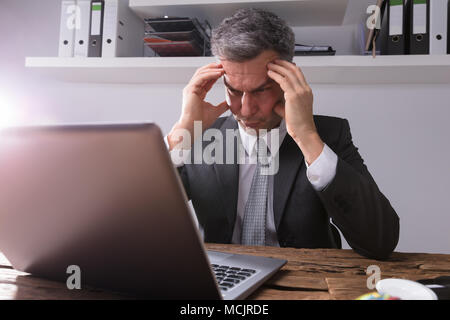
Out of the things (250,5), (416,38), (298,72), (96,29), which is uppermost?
(250,5)

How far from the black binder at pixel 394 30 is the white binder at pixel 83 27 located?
1.52m

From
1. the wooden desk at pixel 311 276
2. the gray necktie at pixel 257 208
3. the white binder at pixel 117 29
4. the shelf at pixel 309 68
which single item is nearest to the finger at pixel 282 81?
the gray necktie at pixel 257 208

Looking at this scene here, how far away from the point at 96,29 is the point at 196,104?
3.07ft

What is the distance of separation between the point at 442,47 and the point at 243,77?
41.6 inches

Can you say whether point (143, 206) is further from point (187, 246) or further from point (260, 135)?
point (260, 135)

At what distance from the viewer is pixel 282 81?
110 centimetres

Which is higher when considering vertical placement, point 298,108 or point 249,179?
point 298,108

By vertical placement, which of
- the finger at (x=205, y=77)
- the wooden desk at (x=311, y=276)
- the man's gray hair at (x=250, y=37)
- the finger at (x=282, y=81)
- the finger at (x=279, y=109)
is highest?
the man's gray hair at (x=250, y=37)

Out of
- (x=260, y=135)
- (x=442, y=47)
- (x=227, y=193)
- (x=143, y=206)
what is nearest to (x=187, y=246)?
(x=143, y=206)

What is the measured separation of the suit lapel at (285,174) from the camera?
118cm

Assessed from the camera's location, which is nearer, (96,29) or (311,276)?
(311,276)

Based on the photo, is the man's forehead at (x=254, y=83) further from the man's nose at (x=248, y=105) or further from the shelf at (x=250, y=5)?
the shelf at (x=250, y=5)

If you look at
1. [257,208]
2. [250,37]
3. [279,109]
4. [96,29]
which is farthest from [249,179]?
[96,29]

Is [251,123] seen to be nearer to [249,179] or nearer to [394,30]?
[249,179]
